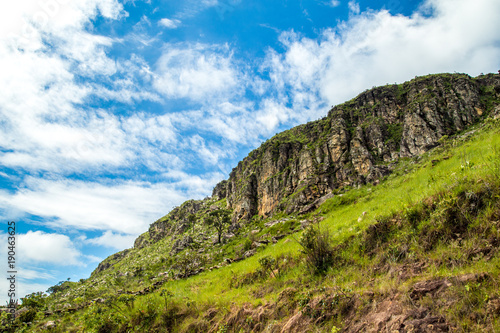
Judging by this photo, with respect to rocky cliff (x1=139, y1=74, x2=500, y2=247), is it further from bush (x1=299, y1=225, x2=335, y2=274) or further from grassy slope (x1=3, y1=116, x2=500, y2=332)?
grassy slope (x1=3, y1=116, x2=500, y2=332)

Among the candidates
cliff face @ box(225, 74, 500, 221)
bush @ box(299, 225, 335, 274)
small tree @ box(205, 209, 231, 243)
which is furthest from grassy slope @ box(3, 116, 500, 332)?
small tree @ box(205, 209, 231, 243)

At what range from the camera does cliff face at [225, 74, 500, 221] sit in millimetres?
50656

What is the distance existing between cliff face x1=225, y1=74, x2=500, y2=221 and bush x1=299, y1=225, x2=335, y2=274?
30.9 meters

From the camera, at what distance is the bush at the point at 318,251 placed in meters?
7.48

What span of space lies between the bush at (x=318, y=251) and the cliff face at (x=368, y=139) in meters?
30.9

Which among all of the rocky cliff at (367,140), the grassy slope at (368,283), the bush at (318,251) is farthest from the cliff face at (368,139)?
the bush at (318,251)

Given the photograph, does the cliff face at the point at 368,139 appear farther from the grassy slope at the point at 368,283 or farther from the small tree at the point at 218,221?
the grassy slope at the point at 368,283

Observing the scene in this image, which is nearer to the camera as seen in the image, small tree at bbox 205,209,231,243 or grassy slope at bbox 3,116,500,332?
grassy slope at bbox 3,116,500,332

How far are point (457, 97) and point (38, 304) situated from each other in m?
82.6

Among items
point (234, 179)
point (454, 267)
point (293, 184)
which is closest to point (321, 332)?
point (454, 267)

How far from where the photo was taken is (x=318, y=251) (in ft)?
25.4

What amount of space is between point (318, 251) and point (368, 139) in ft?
197

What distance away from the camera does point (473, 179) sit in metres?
5.90

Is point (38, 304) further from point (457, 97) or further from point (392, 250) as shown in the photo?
point (457, 97)
